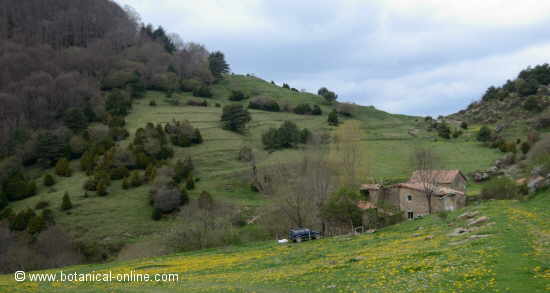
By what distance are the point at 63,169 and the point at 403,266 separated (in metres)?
70.5

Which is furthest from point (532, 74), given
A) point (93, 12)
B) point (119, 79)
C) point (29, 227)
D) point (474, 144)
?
point (93, 12)

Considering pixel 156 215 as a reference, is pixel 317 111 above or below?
above

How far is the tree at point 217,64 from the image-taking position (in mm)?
148675

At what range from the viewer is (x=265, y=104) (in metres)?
117

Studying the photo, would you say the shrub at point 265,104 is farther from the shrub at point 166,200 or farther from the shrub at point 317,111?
the shrub at point 166,200

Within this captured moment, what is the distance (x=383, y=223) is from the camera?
141 feet

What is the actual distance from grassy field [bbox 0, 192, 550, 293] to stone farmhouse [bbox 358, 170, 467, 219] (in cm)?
2299

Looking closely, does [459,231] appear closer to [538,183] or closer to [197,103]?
[538,183]

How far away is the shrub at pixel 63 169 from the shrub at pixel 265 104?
53262 mm

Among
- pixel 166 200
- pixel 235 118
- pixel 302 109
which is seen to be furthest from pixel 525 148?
pixel 166 200

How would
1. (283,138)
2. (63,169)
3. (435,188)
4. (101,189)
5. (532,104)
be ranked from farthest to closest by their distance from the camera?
(532,104) → (283,138) → (63,169) → (101,189) → (435,188)

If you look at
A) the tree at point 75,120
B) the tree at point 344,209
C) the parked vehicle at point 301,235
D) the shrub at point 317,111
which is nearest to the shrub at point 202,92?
the shrub at point 317,111

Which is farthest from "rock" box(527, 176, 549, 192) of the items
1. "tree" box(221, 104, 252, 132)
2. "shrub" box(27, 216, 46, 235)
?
"tree" box(221, 104, 252, 132)

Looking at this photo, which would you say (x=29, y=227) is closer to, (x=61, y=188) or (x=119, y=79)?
(x=61, y=188)
